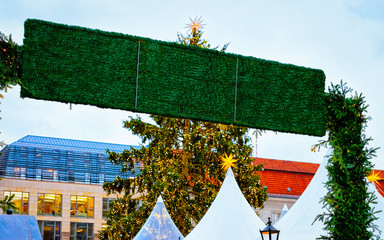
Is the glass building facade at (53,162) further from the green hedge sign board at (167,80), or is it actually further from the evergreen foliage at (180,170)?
the green hedge sign board at (167,80)

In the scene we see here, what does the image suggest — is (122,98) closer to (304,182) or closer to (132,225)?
(132,225)

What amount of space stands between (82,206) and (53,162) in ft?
17.3

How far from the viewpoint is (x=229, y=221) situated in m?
14.6

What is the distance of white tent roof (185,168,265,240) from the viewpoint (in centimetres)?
1428

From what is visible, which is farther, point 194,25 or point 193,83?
point 194,25

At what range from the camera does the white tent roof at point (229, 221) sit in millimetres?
14281

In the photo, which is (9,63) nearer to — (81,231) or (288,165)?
(288,165)

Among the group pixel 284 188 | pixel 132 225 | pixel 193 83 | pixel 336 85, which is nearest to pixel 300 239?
pixel 336 85

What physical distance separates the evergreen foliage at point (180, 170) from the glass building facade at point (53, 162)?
33.1m

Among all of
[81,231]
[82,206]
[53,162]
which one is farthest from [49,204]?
[81,231]

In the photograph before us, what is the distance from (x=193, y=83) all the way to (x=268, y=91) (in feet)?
3.73

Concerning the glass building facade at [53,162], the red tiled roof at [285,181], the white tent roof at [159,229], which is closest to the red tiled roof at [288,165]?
the red tiled roof at [285,181]

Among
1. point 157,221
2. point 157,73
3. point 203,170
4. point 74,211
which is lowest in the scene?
point 74,211

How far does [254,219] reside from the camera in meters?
14.9
